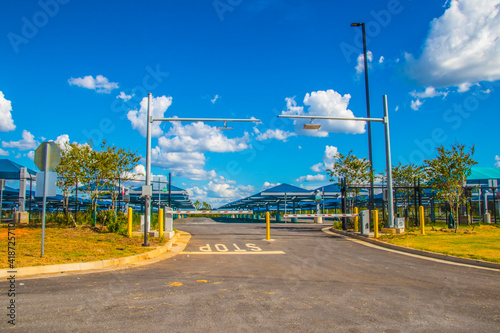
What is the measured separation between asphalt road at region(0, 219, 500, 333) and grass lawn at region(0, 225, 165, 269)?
1591mm

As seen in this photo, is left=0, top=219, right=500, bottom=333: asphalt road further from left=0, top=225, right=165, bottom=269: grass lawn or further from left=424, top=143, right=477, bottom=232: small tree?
left=424, top=143, right=477, bottom=232: small tree

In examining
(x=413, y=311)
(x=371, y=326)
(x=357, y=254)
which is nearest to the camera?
(x=371, y=326)

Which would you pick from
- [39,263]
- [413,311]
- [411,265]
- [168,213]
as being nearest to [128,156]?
[168,213]

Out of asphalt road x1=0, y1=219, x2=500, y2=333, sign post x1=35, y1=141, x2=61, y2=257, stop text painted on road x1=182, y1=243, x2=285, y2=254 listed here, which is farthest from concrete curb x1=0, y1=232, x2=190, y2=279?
stop text painted on road x1=182, y1=243, x2=285, y2=254

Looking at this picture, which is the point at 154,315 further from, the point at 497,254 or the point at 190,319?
the point at 497,254

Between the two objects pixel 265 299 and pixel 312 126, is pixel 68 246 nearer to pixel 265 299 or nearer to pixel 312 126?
pixel 265 299

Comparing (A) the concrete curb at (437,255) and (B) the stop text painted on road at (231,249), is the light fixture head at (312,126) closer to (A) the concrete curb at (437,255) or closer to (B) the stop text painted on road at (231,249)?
(A) the concrete curb at (437,255)

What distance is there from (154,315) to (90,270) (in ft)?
14.5

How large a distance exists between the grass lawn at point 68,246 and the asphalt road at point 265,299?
159 centimetres

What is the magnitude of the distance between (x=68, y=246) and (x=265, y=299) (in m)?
7.95

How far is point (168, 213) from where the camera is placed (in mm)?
16109

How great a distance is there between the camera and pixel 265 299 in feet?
18.5

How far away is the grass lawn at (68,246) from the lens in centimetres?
892

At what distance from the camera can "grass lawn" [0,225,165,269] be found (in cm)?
892
